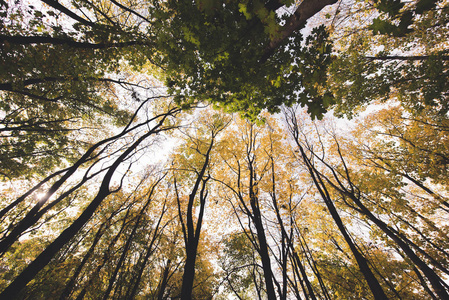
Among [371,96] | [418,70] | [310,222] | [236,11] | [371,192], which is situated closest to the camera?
[236,11]

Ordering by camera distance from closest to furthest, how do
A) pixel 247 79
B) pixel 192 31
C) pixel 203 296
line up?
pixel 192 31 → pixel 247 79 → pixel 203 296

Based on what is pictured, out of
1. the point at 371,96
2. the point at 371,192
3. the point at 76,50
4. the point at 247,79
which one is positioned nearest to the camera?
the point at 247,79

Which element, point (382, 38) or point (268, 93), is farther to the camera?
point (382, 38)

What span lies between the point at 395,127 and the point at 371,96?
7.22 meters

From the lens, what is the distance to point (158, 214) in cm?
1218

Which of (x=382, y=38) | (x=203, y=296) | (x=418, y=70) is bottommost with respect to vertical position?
(x=203, y=296)

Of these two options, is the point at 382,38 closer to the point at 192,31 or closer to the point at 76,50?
the point at 192,31

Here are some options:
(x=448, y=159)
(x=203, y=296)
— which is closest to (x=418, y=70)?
(x=448, y=159)

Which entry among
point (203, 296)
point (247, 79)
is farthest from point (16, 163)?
point (203, 296)

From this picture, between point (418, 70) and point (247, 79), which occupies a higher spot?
point (418, 70)

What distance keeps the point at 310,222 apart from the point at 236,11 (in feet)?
47.0

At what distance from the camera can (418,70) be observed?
6.18 m

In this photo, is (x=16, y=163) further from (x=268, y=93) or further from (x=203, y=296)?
(x=203, y=296)

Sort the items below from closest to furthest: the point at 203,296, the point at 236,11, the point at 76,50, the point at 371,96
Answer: the point at 236,11
the point at 76,50
the point at 371,96
the point at 203,296
